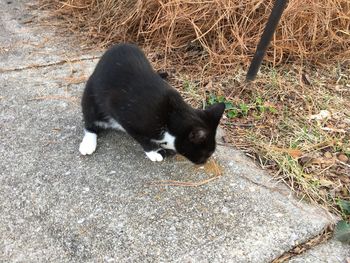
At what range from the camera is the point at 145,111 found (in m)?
2.15

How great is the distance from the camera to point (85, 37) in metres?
3.58

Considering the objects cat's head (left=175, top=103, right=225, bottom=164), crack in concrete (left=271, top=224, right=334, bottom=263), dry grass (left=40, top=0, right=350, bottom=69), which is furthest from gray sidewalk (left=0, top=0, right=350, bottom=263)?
dry grass (left=40, top=0, right=350, bottom=69)

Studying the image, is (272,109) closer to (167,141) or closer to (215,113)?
(215,113)

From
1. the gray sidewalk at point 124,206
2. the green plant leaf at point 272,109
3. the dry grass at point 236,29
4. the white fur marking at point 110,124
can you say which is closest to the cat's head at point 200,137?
the gray sidewalk at point 124,206

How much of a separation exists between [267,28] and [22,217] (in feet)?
6.14

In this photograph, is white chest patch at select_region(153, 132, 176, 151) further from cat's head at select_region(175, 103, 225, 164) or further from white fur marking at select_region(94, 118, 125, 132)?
white fur marking at select_region(94, 118, 125, 132)

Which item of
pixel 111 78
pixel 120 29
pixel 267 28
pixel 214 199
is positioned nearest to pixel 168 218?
pixel 214 199

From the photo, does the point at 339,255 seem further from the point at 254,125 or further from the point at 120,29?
the point at 120,29

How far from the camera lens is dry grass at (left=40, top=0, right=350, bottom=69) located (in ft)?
10.3

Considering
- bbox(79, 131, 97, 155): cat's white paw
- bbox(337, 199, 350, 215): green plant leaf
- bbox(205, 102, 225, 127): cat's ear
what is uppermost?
bbox(205, 102, 225, 127): cat's ear

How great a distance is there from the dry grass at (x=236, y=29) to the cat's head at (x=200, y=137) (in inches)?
40.0

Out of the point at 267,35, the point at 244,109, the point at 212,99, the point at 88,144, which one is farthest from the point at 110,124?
the point at 267,35

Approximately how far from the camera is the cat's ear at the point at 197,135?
2082 millimetres

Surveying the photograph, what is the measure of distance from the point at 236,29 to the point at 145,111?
1.37 metres
